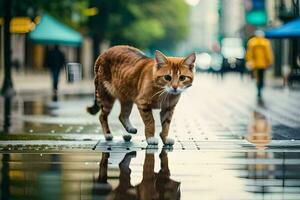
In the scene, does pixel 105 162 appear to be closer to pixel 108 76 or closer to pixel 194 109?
pixel 108 76

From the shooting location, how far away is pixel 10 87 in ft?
103

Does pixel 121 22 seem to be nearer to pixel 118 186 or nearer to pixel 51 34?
pixel 51 34

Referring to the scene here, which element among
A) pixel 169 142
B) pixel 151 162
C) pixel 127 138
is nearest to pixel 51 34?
pixel 127 138

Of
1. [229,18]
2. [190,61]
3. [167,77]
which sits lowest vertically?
[167,77]

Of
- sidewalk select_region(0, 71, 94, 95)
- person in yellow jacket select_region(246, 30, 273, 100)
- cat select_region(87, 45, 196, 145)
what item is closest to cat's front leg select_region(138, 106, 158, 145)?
cat select_region(87, 45, 196, 145)

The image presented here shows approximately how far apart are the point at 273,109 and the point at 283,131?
7.53 metres

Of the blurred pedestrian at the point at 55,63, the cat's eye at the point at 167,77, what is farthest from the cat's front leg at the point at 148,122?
the blurred pedestrian at the point at 55,63

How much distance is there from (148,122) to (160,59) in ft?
3.36

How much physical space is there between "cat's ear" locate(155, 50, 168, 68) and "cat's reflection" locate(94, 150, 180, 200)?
1.96 m

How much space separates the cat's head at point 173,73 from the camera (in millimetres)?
11641

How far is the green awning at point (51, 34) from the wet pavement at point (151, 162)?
2509 cm

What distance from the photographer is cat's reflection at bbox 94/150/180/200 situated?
25.7ft

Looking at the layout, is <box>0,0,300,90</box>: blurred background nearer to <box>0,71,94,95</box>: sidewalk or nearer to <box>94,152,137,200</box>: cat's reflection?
<box>0,71,94,95</box>: sidewalk

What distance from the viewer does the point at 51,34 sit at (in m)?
43.7
